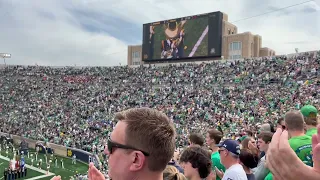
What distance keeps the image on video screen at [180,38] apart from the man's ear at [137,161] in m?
36.4

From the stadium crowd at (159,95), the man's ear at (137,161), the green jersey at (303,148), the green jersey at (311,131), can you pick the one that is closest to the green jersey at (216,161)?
the green jersey at (311,131)

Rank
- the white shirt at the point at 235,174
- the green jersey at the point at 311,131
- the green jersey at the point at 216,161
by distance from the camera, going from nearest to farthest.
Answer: the white shirt at the point at 235,174 → the green jersey at the point at 311,131 → the green jersey at the point at 216,161

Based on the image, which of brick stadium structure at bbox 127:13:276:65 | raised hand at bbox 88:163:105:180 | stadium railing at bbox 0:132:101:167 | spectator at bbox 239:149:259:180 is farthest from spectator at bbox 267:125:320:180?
brick stadium structure at bbox 127:13:276:65

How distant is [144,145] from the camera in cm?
181

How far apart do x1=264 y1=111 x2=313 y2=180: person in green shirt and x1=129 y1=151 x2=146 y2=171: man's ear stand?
2.16 metres

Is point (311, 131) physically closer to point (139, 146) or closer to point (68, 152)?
point (139, 146)

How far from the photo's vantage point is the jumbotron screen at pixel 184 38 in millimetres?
36750

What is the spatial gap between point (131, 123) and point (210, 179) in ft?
7.19

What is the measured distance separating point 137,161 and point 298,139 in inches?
95.9

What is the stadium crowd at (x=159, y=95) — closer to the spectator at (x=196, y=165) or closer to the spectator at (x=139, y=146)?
the spectator at (x=196, y=165)

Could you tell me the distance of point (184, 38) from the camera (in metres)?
39.0

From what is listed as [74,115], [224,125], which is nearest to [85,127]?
[74,115]

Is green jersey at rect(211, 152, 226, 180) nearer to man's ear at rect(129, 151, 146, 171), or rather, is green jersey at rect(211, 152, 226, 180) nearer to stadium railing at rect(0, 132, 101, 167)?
man's ear at rect(129, 151, 146, 171)

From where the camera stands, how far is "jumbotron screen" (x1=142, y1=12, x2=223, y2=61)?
121ft
